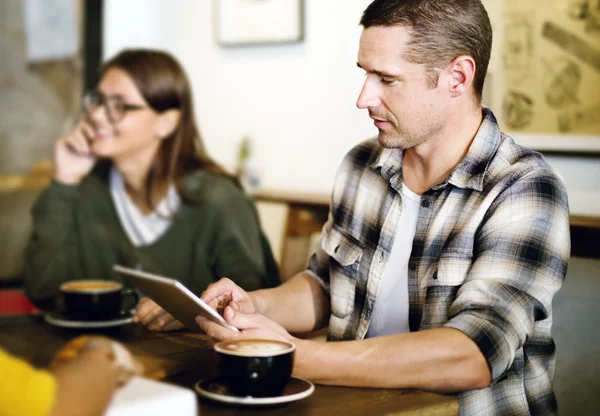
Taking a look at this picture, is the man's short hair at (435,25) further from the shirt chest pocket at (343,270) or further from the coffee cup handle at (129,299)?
the coffee cup handle at (129,299)

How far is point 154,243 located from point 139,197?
0.16m

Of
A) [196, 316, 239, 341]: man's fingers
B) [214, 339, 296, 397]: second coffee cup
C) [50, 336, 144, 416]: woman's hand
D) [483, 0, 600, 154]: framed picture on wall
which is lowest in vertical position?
[196, 316, 239, 341]: man's fingers

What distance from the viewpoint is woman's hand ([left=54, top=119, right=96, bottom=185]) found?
2.28 metres

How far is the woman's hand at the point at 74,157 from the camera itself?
2275 mm

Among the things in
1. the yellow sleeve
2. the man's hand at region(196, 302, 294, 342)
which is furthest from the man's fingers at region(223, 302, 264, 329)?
the yellow sleeve

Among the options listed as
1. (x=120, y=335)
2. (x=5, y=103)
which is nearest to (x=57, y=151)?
(x=5, y=103)

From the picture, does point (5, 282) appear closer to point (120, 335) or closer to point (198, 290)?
point (198, 290)

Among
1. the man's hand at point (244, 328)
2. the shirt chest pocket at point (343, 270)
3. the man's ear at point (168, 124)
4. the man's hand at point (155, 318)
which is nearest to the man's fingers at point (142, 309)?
the man's hand at point (155, 318)

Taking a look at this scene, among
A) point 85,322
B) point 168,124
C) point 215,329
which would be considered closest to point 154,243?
point 168,124

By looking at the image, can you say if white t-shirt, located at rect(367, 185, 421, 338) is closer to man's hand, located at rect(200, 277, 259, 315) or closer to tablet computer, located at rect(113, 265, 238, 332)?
man's hand, located at rect(200, 277, 259, 315)

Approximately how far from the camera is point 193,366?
3.72 ft

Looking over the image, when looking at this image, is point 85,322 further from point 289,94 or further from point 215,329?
point 289,94

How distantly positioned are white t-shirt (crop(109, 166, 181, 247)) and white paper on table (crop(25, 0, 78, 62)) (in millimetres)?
1143

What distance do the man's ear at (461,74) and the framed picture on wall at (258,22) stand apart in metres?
1.41
